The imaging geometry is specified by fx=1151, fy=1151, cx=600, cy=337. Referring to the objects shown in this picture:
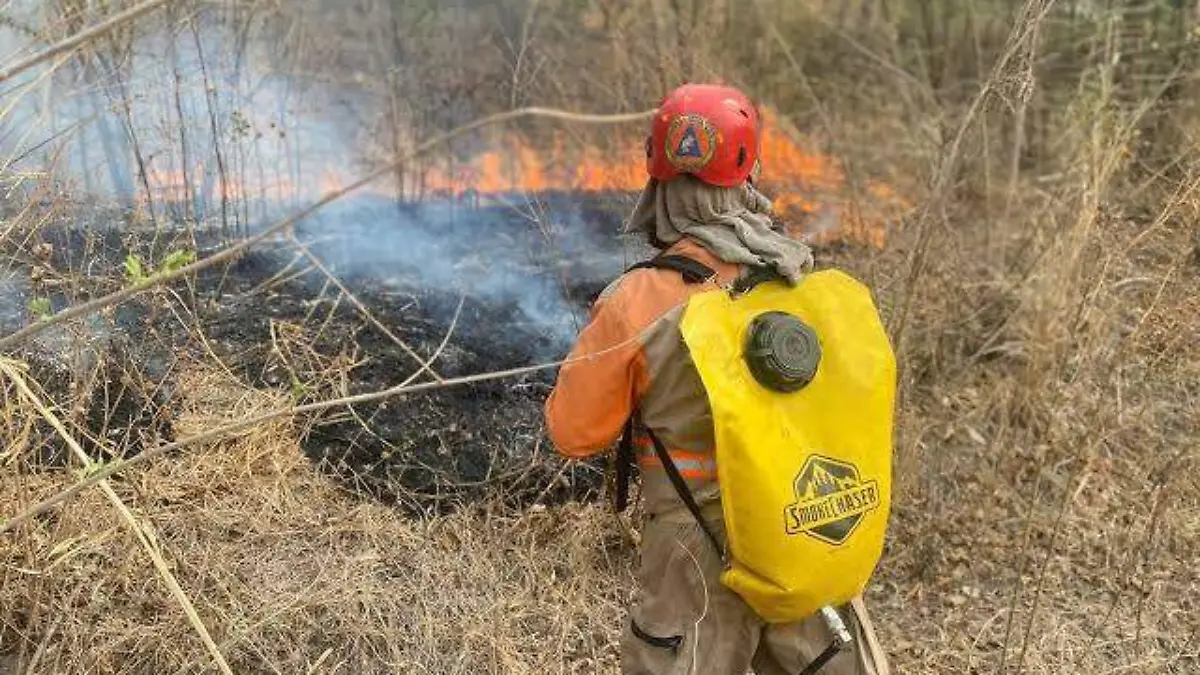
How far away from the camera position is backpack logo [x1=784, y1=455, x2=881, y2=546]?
115 inches

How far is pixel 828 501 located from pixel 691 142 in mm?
1005

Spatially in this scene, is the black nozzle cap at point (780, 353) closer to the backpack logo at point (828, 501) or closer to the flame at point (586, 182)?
the backpack logo at point (828, 501)

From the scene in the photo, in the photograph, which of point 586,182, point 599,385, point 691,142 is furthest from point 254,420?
point 586,182

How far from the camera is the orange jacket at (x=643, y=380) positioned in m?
2.98

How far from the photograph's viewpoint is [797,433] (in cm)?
294

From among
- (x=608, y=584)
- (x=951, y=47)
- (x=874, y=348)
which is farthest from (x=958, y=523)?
(x=951, y=47)

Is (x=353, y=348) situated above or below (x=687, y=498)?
below

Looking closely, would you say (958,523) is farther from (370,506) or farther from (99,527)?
(99,527)

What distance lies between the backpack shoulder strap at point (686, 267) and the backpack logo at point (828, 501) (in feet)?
1.80

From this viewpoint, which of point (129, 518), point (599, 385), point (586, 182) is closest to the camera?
point (129, 518)

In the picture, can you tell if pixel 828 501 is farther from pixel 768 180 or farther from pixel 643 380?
pixel 768 180

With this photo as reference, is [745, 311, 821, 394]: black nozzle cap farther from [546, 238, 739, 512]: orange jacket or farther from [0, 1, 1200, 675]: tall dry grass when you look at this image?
[0, 1, 1200, 675]: tall dry grass

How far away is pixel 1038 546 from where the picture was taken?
5152 millimetres

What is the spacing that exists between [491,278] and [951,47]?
6051 mm
